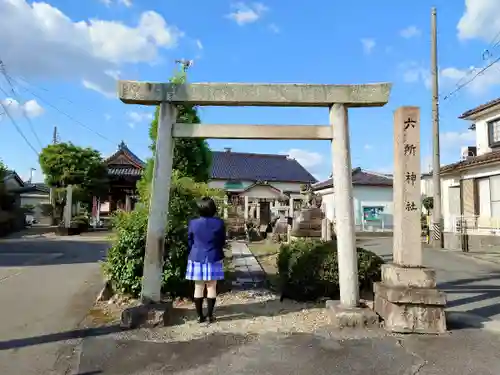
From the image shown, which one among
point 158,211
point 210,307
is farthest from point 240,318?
point 158,211

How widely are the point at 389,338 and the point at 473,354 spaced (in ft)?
3.05

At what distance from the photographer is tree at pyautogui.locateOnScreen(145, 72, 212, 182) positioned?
37.5 feet

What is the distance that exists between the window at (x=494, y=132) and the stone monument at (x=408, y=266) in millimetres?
17940

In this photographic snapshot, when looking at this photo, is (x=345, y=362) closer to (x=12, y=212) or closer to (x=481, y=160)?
(x=481, y=160)

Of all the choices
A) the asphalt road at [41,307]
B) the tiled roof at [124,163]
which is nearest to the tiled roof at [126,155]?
the tiled roof at [124,163]

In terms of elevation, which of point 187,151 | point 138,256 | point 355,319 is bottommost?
point 355,319

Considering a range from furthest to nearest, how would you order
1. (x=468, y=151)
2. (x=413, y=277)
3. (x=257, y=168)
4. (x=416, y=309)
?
1. (x=257, y=168)
2. (x=468, y=151)
3. (x=413, y=277)
4. (x=416, y=309)

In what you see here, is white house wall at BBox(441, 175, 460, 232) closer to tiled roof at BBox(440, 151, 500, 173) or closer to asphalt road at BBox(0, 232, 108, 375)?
tiled roof at BBox(440, 151, 500, 173)

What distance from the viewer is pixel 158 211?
20.1 ft

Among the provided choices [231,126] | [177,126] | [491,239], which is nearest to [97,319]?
[177,126]

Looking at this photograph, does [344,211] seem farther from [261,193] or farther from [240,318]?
[261,193]

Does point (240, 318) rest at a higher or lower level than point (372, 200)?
lower

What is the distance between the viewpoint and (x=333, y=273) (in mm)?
7059

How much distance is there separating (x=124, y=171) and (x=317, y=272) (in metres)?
31.5
